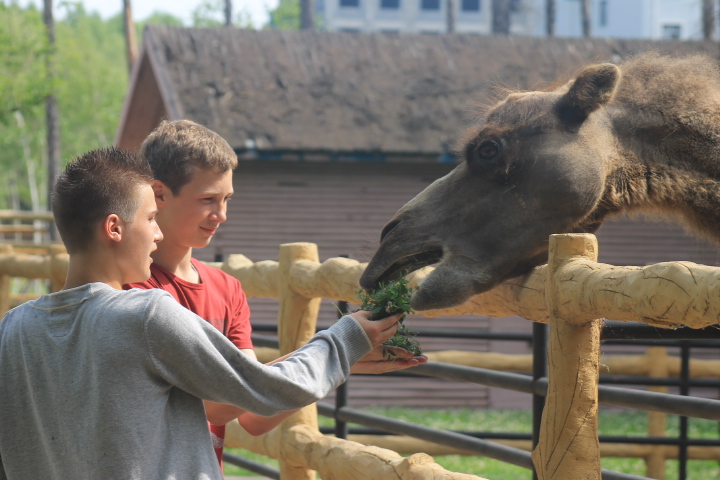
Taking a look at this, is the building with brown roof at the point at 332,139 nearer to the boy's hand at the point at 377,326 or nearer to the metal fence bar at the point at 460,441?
the metal fence bar at the point at 460,441

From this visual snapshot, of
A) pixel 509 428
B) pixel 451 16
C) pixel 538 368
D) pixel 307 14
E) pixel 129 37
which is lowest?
pixel 509 428

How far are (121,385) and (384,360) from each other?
82cm

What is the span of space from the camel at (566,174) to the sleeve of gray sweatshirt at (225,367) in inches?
36.0

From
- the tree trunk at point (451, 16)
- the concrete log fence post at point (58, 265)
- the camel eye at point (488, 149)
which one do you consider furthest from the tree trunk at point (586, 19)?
the camel eye at point (488, 149)

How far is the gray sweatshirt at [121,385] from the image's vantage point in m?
1.82

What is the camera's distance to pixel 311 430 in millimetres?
3514

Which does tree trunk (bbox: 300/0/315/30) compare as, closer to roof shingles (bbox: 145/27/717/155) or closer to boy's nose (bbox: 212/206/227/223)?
roof shingles (bbox: 145/27/717/155)

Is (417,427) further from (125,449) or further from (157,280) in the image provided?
(125,449)

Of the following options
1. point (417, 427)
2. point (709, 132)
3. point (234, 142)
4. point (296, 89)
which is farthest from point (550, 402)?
point (296, 89)

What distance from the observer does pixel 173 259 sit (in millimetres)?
2559

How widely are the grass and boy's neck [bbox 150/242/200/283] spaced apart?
4.65 meters

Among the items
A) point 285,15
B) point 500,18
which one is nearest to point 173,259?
point 500,18

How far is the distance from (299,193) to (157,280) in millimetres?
8865

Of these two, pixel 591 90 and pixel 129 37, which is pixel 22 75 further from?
pixel 591 90
